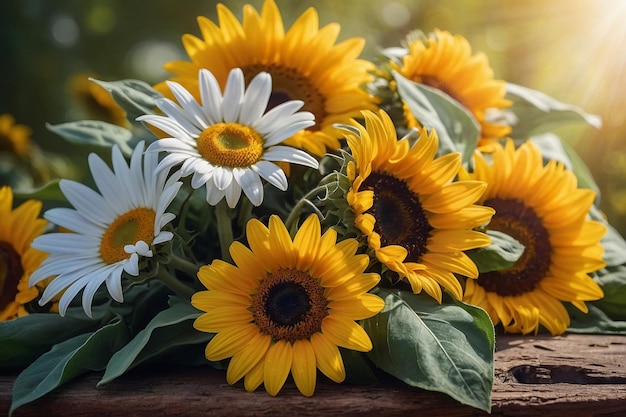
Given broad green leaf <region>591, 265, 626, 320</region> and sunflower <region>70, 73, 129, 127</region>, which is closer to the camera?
broad green leaf <region>591, 265, 626, 320</region>

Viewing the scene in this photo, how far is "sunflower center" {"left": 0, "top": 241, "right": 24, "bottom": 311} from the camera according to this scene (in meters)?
0.80

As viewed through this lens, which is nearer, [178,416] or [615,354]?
[178,416]

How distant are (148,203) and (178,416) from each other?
20 centimetres

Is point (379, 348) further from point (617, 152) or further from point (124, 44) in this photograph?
point (124, 44)

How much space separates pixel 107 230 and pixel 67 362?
14 centimetres

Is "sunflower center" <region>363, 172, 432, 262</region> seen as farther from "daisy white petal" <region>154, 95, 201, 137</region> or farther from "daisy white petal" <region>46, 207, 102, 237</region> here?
"daisy white petal" <region>46, 207, 102, 237</region>

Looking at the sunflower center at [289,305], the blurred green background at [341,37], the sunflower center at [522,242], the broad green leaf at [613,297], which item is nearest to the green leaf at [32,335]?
the sunflower center at [289,305]

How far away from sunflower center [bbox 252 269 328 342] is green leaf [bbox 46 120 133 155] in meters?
0.28

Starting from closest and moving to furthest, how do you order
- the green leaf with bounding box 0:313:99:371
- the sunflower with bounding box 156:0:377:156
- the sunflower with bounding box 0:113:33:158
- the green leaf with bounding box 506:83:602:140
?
the green leaf with bounding box 0:313:99:371
the sunflower with bounding box 156:0:377:156
the green leaf with bounding box 506:83:602:140
the sunflower with bounding box 0:113:33:158

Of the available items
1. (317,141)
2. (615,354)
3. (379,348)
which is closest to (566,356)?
(615,354)

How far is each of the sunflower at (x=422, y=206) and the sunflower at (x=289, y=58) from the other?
14cm

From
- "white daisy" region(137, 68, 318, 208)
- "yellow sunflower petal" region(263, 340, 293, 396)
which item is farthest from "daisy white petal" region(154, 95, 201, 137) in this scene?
"yellow sunflower petal" region(263, 340, 293, 396)

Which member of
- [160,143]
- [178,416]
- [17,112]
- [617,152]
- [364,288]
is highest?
[17,112]

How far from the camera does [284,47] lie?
2.75 feet
